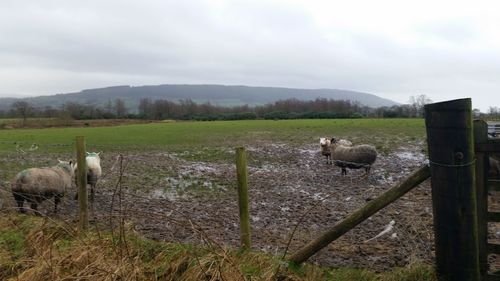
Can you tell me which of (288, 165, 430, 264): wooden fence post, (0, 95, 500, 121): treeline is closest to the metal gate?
(288, 165, 430, 264): wooden fence post

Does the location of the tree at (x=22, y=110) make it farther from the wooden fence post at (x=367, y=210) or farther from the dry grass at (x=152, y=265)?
the wooden fence post at (x=367, y=210)

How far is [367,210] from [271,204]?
6.72m

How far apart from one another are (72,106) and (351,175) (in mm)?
85168

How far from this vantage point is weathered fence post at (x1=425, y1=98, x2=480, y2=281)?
3529mm

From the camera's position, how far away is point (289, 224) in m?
8.62

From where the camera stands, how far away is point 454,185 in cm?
360

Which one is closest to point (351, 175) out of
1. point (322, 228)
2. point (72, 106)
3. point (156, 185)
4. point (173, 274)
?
point (156, 185)

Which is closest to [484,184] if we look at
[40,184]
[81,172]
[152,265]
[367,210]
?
[367,210]

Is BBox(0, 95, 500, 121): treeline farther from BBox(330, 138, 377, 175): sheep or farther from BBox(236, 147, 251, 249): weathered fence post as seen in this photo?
BBox(236, 147, 251, 249): weathered fence post

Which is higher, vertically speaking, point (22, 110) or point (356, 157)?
point (22, 110)

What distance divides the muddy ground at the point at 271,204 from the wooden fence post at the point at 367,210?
0.47 meters

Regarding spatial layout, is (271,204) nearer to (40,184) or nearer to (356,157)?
(40,184)

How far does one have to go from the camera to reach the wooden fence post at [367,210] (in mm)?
3844

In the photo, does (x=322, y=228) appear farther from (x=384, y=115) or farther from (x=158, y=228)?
(x=384, y=115)
